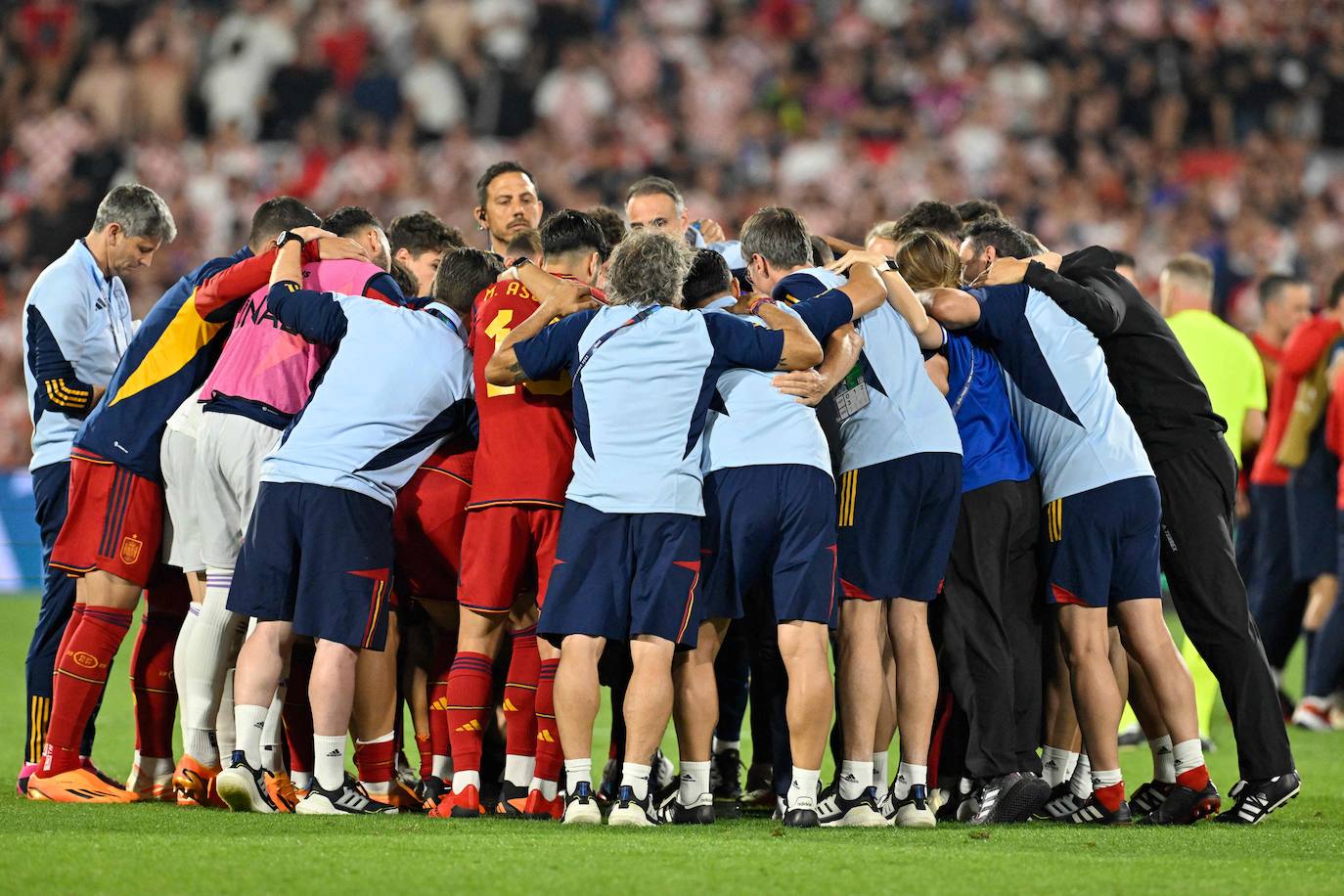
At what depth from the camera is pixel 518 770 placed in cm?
660

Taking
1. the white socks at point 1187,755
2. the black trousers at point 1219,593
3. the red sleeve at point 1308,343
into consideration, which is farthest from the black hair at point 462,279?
the red sleeve at point 1308,343

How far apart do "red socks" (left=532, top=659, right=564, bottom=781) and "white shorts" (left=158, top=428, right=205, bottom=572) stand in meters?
1.48

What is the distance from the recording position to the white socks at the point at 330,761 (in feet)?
20.9

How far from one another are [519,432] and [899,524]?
4.87 feet

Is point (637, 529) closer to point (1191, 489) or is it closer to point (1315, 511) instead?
point (1191, 489)

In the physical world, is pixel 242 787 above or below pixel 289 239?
below

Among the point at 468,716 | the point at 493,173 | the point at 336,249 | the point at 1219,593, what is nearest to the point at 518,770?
the point at 468,716

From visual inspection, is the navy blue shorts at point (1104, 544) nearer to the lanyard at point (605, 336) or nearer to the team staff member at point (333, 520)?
the lanyard at point (605, 336)

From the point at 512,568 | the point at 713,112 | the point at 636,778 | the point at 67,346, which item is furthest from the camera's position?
the point at 713,112

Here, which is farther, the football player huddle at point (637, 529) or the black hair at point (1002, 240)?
the black hair at point (1002, 240)

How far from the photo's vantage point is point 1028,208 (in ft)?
65.2

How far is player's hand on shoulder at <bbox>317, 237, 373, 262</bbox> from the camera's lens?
706 centimetres

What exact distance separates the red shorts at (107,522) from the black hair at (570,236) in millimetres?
1923

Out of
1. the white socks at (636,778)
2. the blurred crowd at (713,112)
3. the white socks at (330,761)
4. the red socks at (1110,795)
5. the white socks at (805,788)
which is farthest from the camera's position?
the blurred crowd at (713,112)
